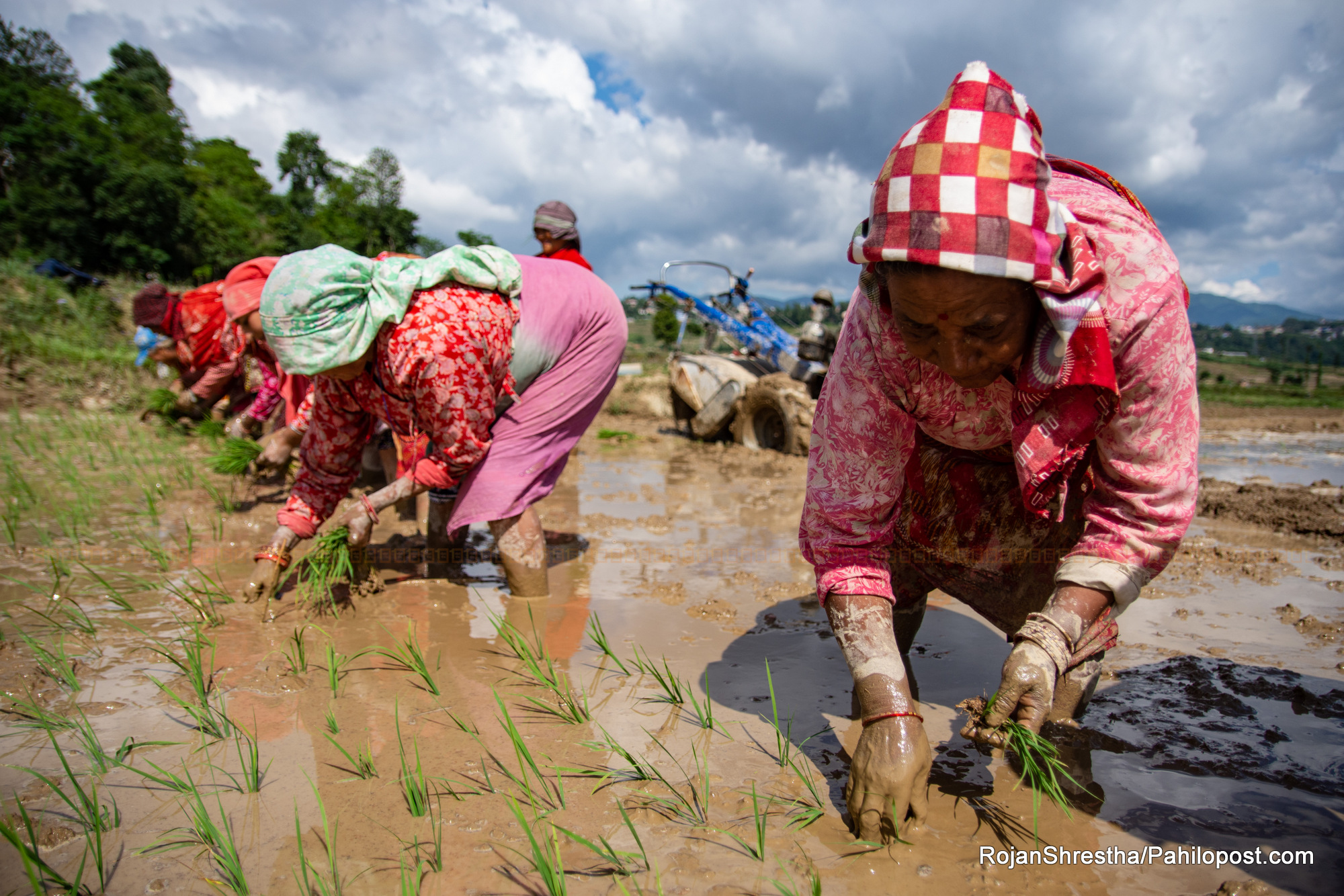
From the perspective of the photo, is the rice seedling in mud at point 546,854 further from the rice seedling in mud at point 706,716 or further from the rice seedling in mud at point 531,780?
the rice seedling in mud at point 706,716

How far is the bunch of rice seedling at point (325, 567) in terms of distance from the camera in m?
2.46

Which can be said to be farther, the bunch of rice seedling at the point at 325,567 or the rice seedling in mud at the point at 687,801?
the bunch of rice seedling at the point at 325,567

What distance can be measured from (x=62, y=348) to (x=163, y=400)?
4.64 metres

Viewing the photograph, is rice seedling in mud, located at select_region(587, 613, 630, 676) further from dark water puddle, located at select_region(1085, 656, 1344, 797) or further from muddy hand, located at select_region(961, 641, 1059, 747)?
dark water puddle, located at select_region(1085, 656, 1344, 797)

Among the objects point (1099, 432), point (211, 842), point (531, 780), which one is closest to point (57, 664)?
point (211, 842)

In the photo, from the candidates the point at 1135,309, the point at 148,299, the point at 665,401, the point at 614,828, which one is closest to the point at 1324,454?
the point at 665,401

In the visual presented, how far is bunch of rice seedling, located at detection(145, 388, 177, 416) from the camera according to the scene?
6277 mm

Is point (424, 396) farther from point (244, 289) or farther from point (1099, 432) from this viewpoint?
Answer: point (244, 289)

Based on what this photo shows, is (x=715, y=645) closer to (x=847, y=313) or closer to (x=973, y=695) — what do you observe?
(x=973, y=695)

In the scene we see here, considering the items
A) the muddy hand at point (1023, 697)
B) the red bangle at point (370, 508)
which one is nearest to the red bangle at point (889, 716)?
the muddy hand at point (1023, 697)

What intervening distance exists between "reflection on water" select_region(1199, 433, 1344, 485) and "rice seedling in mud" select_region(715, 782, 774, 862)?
19.9ft

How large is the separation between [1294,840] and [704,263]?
7.75m

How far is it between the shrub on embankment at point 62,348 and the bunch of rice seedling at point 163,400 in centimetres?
142

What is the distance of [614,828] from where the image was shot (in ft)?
4.56
